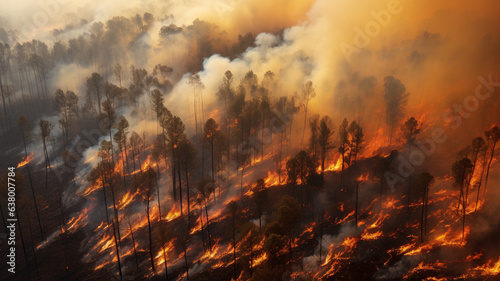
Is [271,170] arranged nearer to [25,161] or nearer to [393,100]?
[393,100]

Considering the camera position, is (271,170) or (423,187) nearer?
(423,187)

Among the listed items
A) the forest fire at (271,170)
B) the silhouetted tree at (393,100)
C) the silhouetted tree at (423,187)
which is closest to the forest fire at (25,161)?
Result: the forest fire at (271,170)

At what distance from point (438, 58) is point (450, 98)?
34.1 meters

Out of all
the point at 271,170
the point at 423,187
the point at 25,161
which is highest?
the point at 25,161

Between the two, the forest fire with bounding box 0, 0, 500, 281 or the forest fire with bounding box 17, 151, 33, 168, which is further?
the forest fire with bounding box 17, 151, 33, 168

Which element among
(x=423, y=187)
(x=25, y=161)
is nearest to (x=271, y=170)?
(x=423, y=187)

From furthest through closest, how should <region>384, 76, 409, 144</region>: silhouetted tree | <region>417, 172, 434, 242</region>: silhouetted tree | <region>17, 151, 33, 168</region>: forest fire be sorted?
<region>17, 151, 33, 168</region>: forest fire
<region>384, 76, 409, 144</region>: silhouetted tree
<region>417, 172, 434, 242</region>: silhouetted tree

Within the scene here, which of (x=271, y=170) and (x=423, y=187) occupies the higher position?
(x=271, y=170)

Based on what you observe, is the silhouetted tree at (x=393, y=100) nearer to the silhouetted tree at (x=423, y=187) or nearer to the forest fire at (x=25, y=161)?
the silhouetted tree at (x=423, y=187)

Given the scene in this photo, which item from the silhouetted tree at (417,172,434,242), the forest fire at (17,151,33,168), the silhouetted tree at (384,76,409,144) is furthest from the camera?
the forest fire at (17,151,33,168)

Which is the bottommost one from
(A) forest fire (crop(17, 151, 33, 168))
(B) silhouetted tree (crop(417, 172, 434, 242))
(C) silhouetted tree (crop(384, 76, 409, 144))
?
(B) silhouetted tree (crop(417, 172, 434, 242))

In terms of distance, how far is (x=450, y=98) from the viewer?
111562mm

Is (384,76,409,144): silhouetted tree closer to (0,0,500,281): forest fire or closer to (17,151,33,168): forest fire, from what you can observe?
(0,0,500,281): forest fire

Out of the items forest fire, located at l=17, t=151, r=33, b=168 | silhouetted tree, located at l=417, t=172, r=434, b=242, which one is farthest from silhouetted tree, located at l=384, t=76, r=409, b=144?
forest fire, located at l=17, t=151, r=33, b=168
